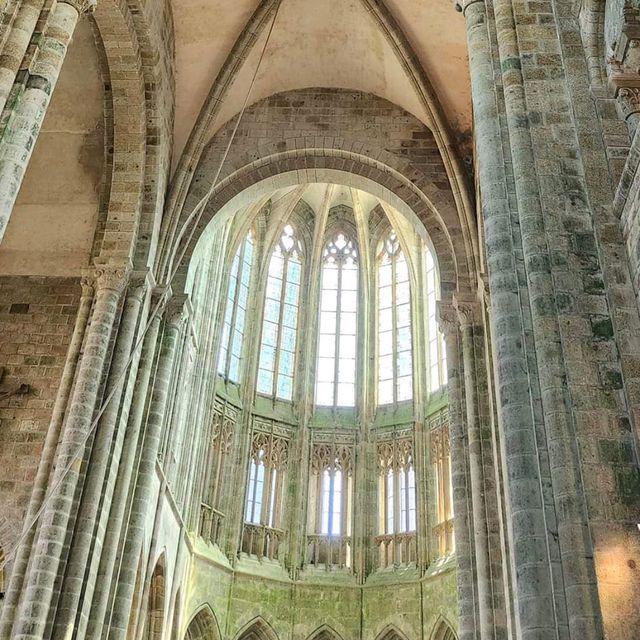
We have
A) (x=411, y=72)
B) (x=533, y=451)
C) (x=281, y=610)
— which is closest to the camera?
(x=533, y=451)

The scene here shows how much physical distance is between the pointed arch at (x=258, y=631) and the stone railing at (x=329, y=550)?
164 centimetres

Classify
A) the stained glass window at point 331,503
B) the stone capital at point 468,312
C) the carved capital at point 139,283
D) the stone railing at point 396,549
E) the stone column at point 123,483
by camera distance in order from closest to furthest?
1. the stone column at point 123,483
2. the carved capital at point 139,283
3. the stone capital at point 468,312
4. the stone railing at point 396,549
5. the stained glass window at point 331,503

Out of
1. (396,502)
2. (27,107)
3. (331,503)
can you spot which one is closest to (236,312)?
(331,503)

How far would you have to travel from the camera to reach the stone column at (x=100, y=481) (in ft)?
31.9

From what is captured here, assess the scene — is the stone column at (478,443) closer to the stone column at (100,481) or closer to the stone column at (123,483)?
the stone column at (123,483)

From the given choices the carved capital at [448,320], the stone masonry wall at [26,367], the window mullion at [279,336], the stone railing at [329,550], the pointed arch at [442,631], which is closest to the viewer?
the stone masonry wall at [26,367]

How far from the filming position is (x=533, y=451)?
5.91m

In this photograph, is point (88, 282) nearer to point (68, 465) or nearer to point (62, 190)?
point (62, 190)

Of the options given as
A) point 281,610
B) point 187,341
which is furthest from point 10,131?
point 281,610

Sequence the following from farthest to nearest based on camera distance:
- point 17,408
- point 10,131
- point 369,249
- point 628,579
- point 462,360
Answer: point 369,249 < point 462,360 < point 17,408 < point 10,131 < point 628,579

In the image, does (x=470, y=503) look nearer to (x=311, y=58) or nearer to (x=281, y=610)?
(x=281, y=610)

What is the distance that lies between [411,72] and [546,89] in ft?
22.6

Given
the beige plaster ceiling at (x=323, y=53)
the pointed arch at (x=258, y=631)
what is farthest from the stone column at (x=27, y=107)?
the pointed arch at (x=258, y=631)

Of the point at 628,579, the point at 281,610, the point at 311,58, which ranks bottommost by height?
the point at 628,579
